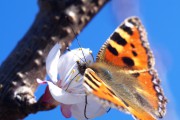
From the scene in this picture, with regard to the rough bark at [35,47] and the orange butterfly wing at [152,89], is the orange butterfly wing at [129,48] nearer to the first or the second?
the orange butterfly wing at [152,89]

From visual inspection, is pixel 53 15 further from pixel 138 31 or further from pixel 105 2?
pixel 138 31

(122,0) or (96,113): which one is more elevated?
(122,0)

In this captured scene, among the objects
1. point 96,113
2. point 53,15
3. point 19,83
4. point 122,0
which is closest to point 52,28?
point 53,15

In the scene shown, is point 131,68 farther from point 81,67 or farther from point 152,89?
point 81,67

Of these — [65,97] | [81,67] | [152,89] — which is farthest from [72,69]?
[152,89]

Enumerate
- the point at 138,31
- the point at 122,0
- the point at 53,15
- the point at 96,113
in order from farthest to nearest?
the point at 122,0 < the point at 138,31 < the point at 96,113 < the point at 53,15

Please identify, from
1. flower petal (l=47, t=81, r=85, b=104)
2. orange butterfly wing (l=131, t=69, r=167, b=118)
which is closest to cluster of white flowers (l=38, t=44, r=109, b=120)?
flower petal (l=47, t=81, r=85, b=104)
